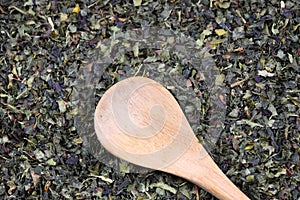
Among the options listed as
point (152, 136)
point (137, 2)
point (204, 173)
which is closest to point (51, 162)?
point (152, 136)

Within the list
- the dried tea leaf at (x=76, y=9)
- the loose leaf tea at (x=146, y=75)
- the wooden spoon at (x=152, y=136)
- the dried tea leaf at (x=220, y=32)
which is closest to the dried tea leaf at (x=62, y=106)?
the loose leaf tea at (x=146, y=75)

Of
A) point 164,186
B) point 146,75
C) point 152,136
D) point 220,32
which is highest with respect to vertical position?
point 220,32

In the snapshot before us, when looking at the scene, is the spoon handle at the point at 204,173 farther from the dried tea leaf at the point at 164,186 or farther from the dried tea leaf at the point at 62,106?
the dried tea leaf at the point at 62,106

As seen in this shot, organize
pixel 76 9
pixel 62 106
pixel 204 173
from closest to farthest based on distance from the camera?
1. pixel 204 173
2. pixel 62 106
3. pixel 76 9

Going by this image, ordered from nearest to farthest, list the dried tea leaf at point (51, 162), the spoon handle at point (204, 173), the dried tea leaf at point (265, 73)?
the spoon handle at point (204, 173) → the dried tea leaf at point (51, 162) → the dried tea leaf at point (265, 73)

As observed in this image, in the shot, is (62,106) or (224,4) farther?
(224,4)

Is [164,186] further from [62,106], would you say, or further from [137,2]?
[137,2]

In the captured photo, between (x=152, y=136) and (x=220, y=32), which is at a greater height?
(x=220, y=32)

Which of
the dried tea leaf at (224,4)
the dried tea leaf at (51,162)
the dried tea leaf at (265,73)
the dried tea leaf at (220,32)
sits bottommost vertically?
the dried tea leaf at (51,162)
